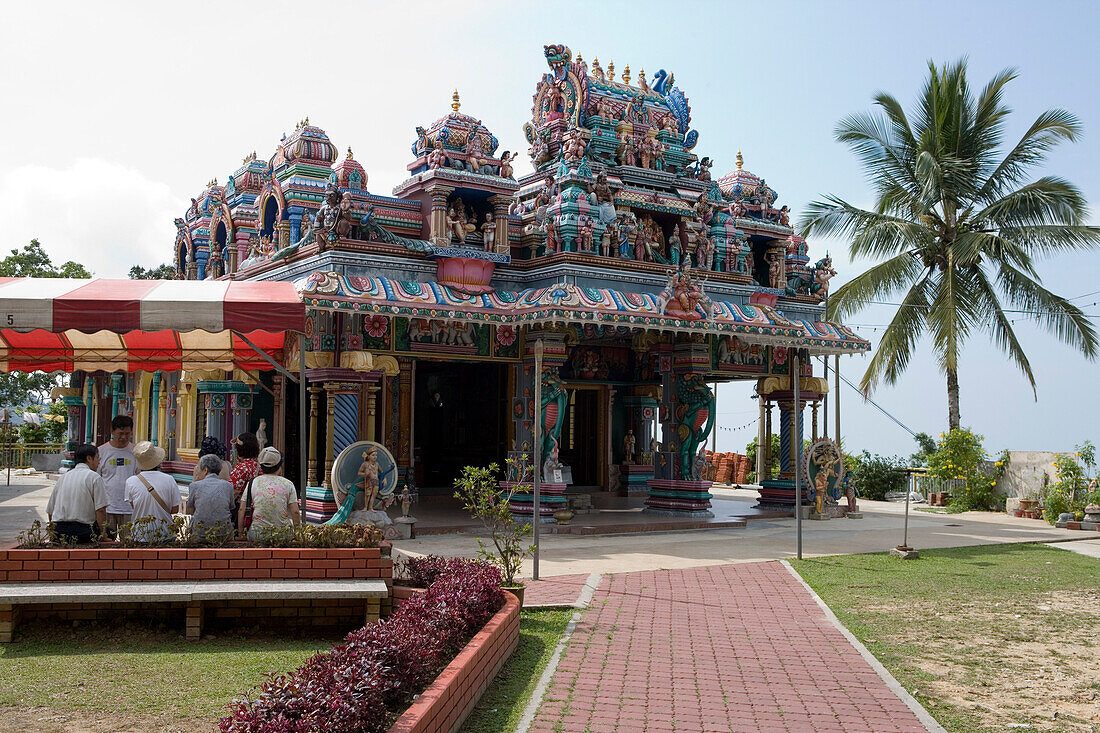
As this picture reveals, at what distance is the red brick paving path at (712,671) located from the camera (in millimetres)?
6098

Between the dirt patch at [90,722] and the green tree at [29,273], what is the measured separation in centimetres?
3503

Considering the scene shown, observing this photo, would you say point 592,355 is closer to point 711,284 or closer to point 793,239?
point 711,284

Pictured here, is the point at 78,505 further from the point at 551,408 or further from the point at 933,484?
the point at 933,484

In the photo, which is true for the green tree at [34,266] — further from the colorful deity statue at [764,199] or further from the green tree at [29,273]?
the colorful deity statue at [764,199]

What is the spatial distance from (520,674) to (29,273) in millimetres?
38599

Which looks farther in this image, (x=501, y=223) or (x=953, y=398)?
(x=953, y=398)

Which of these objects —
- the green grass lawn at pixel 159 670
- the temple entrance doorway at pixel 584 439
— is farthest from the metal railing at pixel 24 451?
the green grass lawn at pixel 159 670

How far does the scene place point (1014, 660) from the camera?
25.8 ft

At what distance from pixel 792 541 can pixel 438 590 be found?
31.1 feet

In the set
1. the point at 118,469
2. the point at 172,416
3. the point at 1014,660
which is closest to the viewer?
the point at 1014,660

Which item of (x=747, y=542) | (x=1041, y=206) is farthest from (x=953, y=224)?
(x=747, y=542)

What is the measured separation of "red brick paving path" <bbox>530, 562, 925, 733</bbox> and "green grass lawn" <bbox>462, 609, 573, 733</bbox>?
0.16 meters

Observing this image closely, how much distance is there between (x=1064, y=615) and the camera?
986 centimetres

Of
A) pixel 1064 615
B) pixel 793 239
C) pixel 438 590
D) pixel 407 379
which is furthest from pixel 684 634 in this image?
pixel 793 239
